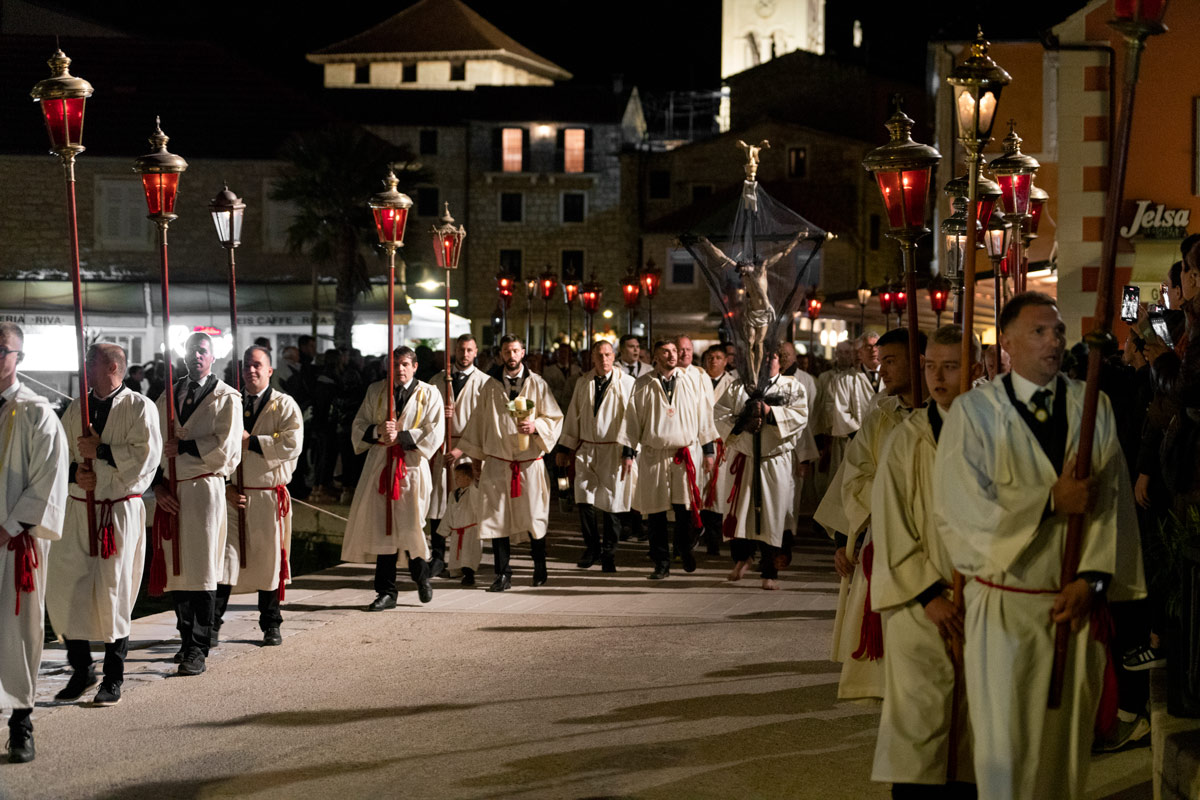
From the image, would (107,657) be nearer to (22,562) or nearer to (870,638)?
(22,562)

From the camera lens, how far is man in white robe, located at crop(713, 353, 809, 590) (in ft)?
42.7

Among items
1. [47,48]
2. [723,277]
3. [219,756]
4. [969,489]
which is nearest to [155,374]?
[723,277]

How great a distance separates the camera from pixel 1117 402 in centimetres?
814

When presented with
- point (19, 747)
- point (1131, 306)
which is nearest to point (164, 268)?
point (19, 747)

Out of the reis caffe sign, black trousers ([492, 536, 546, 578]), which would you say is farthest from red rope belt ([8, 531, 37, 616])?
the reis caffe sign

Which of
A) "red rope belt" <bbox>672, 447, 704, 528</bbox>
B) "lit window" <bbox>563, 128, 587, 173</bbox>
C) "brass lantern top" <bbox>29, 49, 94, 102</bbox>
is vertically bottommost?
"red rope belt" <bbox>672, 447, 704, 528</bbox>

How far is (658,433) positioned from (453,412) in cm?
228

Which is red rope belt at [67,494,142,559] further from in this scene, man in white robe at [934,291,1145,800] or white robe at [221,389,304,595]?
man in white robe at [934,291,1145,800]

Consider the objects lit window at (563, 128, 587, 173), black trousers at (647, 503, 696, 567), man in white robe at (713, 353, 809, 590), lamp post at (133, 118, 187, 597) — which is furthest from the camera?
lit window at (563, 128, 587, 173)

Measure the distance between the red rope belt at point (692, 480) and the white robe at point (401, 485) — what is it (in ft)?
10.8

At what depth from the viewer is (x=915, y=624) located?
529 cm

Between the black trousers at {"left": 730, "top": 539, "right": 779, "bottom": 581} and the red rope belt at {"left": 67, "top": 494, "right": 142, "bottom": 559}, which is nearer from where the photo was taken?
the red rope belt at {"left": 67, "top": 494, "right": 142, "bottom": 559}

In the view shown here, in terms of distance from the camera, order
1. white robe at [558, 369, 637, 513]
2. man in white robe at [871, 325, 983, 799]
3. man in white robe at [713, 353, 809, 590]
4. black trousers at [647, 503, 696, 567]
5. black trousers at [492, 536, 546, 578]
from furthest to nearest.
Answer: white robe at [558, 369, 637, 513]
black trousers at [647, 503, 696, 567]
man in white robe at [713, 353, 809, 590]
black trousers at [492, 536, 546, 578]
man in white robe at [871, 325, 983, 799]

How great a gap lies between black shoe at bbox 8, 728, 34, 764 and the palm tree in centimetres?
2992
